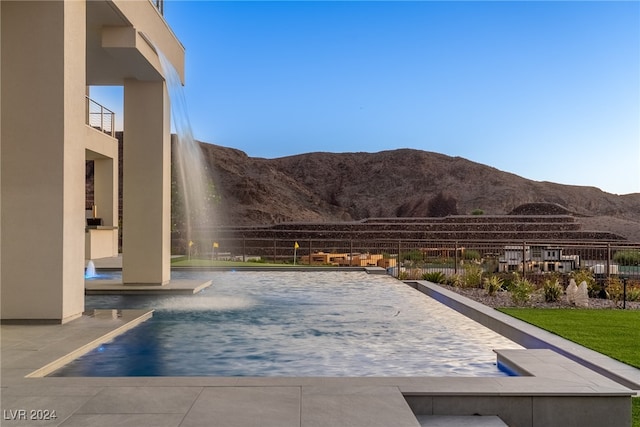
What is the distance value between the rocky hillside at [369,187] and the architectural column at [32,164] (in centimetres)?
6175

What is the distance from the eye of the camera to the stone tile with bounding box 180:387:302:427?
12.0ft

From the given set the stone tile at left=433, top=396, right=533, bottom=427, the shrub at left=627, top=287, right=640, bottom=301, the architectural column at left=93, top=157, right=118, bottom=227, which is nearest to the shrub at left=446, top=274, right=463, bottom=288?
the shrub at left=627, top=287, right=640, bottom=301

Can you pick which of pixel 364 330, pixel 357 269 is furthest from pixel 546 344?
pixel 357 269

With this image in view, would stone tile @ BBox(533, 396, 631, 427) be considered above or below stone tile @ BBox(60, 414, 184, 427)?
below

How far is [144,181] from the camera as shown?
1219 centimetres

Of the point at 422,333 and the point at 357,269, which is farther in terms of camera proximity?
the point at 357,269

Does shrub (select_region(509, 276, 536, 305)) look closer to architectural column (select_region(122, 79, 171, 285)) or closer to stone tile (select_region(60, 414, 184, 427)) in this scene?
architectural column (select_region(122, 79, 171, 285))

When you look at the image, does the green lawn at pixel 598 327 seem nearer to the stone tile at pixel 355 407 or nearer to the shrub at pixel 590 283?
the stone tile at pixel 355 407

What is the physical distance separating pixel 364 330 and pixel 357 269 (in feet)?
33.7

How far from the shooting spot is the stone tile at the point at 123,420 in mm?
3641

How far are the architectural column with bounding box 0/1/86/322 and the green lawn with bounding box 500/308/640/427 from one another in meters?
6.72

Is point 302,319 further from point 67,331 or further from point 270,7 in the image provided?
point 270,7

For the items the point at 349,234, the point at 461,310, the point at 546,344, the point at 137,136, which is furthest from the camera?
the point at 349,234

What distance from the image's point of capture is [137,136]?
12141 millimetres
